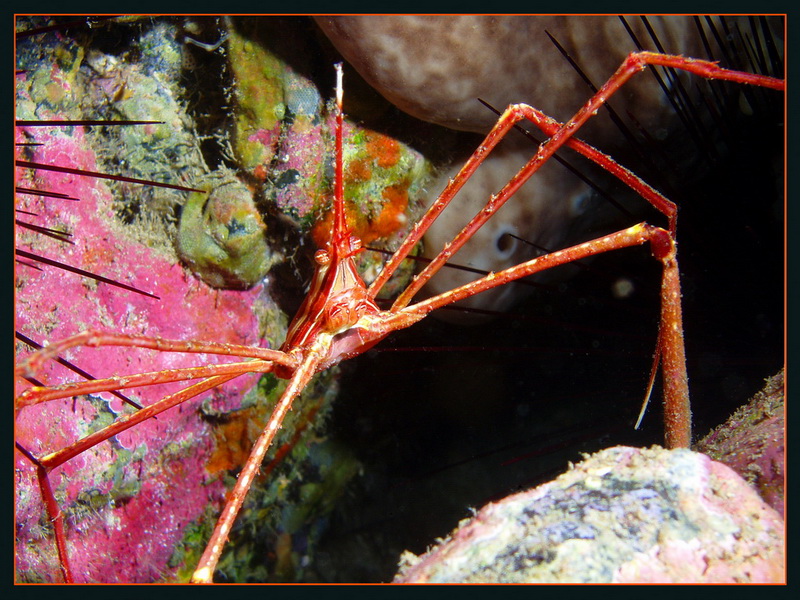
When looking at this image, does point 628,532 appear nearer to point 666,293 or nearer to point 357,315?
point 666,293

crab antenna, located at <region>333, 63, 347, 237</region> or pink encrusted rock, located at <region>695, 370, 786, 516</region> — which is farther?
crab antenna, located at <region>333, 63, 347, 237</region>

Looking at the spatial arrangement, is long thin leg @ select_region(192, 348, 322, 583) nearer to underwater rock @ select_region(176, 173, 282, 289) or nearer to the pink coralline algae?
underwater rock @ select_region(176, 173, 282, 289)

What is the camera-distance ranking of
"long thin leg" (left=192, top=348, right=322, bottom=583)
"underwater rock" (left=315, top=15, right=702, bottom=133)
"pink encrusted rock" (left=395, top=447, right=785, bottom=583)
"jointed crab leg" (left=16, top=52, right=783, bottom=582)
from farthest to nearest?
"underwater rock" (left=315, top=15, right=702, bottom=133)
"jointed crab leg" (left=16, top=52, right=783, bottom=582)
"long thin leg" (left=192, top=348, right=322, bottom=583)
"pink encrusted rock" (left=395, top=447, right=785, bottom=583)

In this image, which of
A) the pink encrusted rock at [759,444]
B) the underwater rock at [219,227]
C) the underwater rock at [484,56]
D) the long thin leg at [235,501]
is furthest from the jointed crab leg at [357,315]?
the underwater rock at [219,227]

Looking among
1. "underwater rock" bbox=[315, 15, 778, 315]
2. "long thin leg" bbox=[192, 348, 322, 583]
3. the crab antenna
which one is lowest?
"long thin leg" bbox=[192, 348, 322, 583]

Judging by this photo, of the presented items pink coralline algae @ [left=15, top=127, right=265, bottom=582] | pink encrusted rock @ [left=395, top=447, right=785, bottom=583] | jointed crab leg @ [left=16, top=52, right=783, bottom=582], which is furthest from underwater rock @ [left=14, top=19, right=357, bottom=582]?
pink encrusted rock @ [left=395, top=447, right=785, bottom=583]

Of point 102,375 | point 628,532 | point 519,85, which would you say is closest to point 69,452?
point 102,375

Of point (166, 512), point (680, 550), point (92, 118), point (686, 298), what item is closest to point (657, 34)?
point (686, 298)

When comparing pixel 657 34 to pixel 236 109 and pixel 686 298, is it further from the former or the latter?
pixel 236 109
